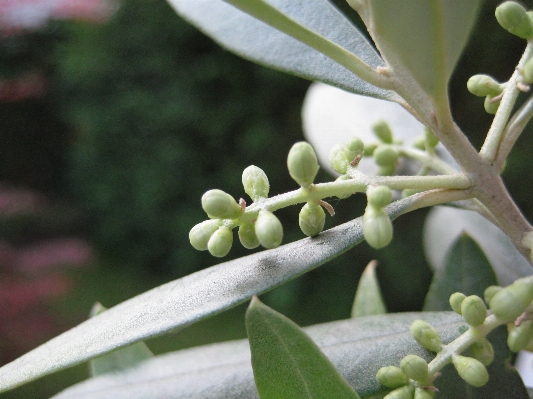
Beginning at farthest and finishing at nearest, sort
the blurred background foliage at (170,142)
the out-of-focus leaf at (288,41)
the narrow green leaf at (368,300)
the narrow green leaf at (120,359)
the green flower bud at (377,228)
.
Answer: the blurred background foliage at (170,142) → the narrow green leaf at (368,300) → the narrow green leaf at (120,359) → the out-of-focus leaf at (288,41) → the green flower bud at (377,228)

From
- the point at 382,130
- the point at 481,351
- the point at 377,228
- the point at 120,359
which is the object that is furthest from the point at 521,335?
the point at 120,359

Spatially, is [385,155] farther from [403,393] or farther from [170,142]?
[170,142]

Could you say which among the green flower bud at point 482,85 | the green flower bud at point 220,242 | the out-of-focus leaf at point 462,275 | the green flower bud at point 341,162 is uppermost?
the green flower bud at point 482,85

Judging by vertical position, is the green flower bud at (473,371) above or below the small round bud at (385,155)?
below

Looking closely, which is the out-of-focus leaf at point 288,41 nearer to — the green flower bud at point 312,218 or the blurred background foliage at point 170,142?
the green flower bud at point 312,218

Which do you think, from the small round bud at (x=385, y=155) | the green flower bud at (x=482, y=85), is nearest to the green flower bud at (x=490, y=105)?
the green flower bud at (x=482, y=85)

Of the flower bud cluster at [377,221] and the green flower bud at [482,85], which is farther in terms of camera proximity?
the green flower bud at [482,85]

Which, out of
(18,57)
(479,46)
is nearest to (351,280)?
(479,46)

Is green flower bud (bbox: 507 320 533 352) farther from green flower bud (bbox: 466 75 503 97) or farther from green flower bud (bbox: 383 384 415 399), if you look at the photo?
green flower bud (bbox: 466 75 503 97)
